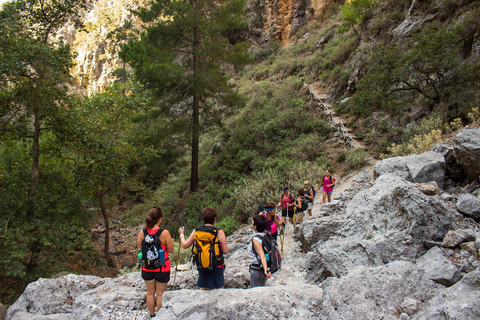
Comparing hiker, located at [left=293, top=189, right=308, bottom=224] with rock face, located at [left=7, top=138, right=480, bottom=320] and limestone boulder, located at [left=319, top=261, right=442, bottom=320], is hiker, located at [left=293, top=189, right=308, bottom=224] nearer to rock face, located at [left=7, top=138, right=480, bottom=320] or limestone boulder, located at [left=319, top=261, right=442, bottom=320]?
rock face, located at [left=7, top=138, right=480, bottom=320]

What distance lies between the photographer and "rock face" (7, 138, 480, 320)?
289 cm

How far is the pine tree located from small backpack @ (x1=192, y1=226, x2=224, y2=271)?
10.2 metres

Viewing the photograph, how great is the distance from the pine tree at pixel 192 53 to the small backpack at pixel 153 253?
10.1 metres

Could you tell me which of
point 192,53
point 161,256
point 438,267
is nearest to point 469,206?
point 438,267

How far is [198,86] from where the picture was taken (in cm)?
1324

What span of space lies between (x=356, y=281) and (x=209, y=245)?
5.97 ft

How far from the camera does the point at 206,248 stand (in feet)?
11.2

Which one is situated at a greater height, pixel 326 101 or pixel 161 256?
pixel 326 101

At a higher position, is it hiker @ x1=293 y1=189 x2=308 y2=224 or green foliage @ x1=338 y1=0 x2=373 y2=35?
green foliage @ x1=338 y1=0 x2=373 y2=35

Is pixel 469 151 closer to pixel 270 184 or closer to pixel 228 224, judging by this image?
pixel 270 184

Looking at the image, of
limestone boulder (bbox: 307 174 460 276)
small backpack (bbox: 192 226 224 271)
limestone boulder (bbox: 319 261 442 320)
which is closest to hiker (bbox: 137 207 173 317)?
small backpack (bbox: 192 226 224 271)

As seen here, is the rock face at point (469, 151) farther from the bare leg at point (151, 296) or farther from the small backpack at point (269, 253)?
the bare leg at point (151, 296)

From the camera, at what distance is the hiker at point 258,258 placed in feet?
11.7

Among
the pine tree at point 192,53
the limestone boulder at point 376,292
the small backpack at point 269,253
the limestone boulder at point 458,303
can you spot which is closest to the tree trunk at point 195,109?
the pine tree at point 192,53
